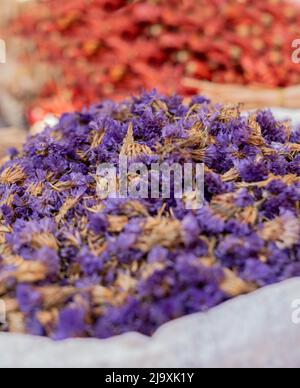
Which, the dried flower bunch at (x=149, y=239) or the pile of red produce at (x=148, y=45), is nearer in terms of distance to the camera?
the dried flower bunch at (x=149, y=239)

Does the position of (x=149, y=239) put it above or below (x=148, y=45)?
below

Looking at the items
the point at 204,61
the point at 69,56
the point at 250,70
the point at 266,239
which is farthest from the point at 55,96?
the point at 266,239

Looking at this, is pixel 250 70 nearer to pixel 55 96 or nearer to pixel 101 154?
pixel 55 96

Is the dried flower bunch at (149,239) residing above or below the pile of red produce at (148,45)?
below

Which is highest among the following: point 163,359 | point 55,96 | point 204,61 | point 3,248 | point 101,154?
point 204,61

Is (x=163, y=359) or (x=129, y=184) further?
(x=129, y=184)
